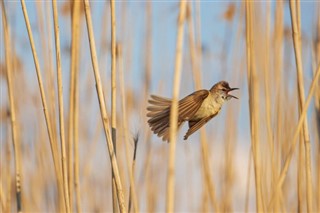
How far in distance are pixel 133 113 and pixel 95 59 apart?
2.41 feet

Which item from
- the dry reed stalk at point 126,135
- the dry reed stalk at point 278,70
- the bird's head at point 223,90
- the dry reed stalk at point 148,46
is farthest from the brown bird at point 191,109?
the dry reed stalk at point 148,46

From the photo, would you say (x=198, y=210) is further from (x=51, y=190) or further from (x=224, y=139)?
(x=51, y=190)

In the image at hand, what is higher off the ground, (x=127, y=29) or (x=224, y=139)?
(x=127, y=29)

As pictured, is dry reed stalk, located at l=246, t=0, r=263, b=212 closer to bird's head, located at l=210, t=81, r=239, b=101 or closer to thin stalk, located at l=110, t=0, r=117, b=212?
bird's head, located at l=210, t=81, r=239, b=101

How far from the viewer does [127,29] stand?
1.77 metres

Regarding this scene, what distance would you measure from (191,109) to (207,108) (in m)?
0.07

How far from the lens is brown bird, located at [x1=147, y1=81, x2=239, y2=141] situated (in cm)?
114

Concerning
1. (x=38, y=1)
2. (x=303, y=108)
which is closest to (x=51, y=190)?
(x=38, y=1)

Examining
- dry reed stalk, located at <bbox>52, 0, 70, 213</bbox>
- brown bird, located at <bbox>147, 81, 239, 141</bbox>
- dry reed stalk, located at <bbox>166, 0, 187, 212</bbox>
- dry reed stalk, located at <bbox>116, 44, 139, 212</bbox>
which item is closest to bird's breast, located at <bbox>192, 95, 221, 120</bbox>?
brown bird, located at <bbox>147, 81, 239, 141</bbox>

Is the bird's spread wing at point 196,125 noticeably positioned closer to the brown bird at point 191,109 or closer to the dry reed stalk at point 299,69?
Answer: the brown bird at point 191,109

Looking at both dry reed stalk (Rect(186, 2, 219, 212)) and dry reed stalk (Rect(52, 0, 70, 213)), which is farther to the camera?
dry reed stalk (Rect(186, 2, 219, 212))

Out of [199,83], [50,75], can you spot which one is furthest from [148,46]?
[50,75]

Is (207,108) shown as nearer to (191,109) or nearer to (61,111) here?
(191,109)

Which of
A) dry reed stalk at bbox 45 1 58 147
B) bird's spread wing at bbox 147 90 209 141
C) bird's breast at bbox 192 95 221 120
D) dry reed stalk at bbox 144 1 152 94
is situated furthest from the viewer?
dry reed stalk at bbox 144 1 152 94
